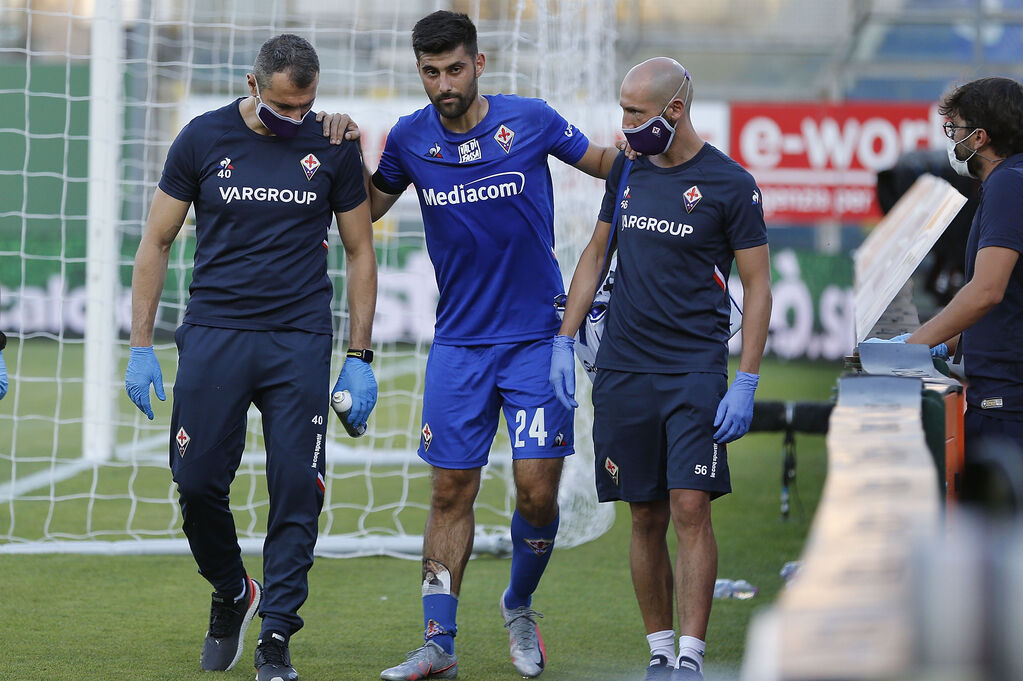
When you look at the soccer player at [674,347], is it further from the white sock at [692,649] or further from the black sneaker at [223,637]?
the black sneaker at [223,637]

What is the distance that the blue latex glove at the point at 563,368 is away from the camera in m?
4.28

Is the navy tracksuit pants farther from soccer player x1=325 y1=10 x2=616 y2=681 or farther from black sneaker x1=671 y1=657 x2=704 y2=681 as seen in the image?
black sneaker x1=671 y1=657 x2=704 y2=681

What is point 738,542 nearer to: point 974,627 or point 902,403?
point 902,403

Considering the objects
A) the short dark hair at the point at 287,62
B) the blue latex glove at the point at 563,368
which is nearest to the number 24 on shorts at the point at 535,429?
the blue latex glove at the point at 563,368

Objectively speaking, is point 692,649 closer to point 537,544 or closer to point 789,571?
point 537,544

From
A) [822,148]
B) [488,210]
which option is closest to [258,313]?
[488,210]

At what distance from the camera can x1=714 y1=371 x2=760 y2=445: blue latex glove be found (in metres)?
3.89

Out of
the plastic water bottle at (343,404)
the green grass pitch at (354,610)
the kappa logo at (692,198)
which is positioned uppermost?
the kappa logo at (692,198)

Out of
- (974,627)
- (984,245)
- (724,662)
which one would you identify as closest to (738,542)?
(724,662)

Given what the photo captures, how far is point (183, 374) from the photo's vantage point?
4.15 metres

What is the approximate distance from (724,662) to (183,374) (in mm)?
2081

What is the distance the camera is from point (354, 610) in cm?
518

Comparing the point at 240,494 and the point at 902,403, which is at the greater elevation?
the point at 902,403

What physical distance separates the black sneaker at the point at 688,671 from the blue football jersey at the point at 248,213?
1574 millimetres
